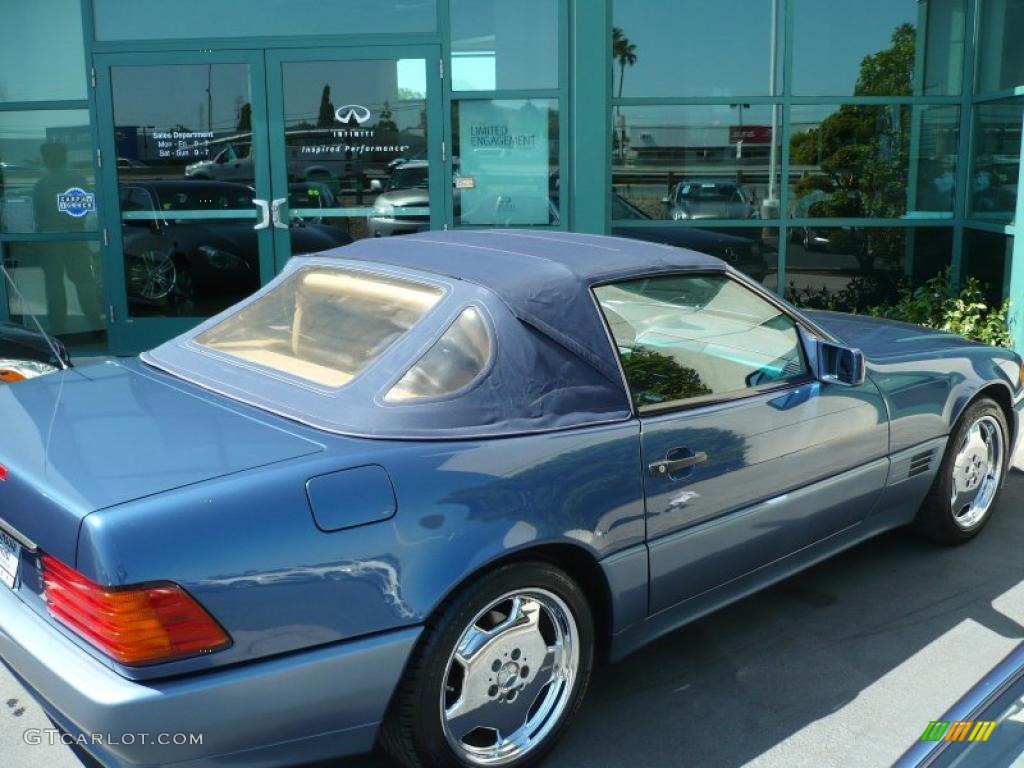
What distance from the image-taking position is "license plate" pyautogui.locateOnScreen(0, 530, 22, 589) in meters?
2.95

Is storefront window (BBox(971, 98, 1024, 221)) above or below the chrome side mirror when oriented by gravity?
above

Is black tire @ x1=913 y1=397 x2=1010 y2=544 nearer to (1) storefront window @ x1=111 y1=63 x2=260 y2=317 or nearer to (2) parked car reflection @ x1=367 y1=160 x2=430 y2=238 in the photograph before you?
(2) parked car reflection @ x1=367 y1=160 x2=430 y2=238

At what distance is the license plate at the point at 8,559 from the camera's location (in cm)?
295

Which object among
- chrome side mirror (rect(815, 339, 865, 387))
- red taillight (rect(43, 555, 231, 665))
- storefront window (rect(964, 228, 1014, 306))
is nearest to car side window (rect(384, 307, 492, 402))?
red taillight (rect(43, 555, 231, 665))

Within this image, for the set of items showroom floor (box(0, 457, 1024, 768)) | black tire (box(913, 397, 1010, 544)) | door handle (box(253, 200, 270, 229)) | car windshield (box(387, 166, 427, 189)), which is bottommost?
showroom floor (box(0, 457, 1024, 768))

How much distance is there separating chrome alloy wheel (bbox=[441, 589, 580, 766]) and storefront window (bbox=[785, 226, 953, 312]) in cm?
654

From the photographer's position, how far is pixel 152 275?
347 inches

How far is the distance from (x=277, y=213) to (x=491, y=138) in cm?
184

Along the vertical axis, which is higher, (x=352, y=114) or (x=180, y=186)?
(x=352, y=114)

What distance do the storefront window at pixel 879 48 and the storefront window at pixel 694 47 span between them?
0.29 metres

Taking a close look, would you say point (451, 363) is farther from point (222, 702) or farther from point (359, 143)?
point (359, 143)

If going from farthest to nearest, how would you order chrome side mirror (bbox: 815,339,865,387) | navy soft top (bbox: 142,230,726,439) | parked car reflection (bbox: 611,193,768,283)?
parked car reflection (bbox: 611,193,768,283), chrome side mirror (bbox: 815,339,865,387), navy soft top (bbox: 142,230,726,439)

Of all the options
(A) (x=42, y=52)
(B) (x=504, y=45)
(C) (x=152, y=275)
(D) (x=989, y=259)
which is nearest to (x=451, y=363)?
(B) (x=504, y=45)

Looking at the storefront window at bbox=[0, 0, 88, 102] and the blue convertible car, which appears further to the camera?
the storefront window at bbox=[0, 0, 88, 102]
